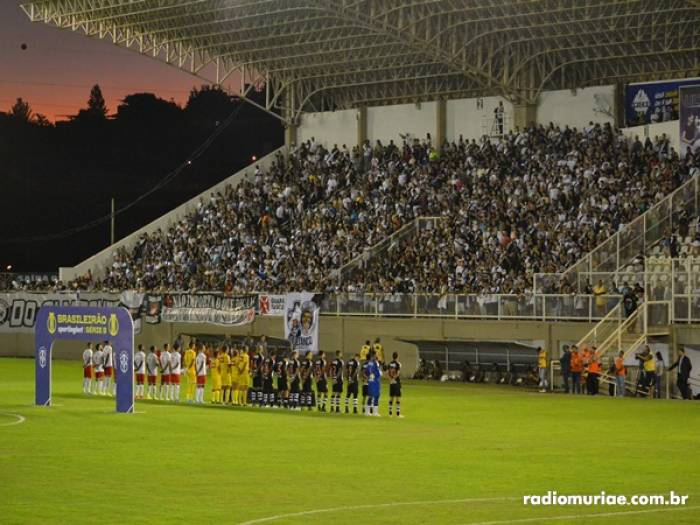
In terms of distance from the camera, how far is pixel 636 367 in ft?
131

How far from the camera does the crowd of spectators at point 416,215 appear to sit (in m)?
48.6

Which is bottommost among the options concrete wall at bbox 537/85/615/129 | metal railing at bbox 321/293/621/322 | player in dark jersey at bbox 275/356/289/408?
player in dark jersey at bbox 275/356/289/408

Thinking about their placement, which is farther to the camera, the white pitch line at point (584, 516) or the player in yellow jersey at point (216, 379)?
the player in yellow jersey at point (216, 379)

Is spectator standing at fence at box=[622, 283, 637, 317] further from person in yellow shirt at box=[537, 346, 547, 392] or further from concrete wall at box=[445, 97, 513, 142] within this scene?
concrete wall at box=[445, 97, 513, 142]

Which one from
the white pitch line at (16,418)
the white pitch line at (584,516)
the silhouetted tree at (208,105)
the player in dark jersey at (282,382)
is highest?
the silhouetted tree at (208,105)

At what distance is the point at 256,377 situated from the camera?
116 feet

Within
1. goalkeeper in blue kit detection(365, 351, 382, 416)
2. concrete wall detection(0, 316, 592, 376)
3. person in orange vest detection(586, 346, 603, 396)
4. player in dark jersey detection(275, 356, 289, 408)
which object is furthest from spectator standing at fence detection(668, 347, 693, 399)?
player in dark jersey detection(275, 356, 289, 408)

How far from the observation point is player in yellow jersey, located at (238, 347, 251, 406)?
115 feet

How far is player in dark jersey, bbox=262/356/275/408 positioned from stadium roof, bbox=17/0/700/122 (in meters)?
21.6

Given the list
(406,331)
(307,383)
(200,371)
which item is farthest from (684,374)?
(200,371)

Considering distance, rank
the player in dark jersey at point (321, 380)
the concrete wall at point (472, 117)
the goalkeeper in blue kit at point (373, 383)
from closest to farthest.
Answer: the goalkeeper in blue kit at point (373, 383) < the player in dark jersey at point (321, 380) < the concrete wall at point (472, 117)

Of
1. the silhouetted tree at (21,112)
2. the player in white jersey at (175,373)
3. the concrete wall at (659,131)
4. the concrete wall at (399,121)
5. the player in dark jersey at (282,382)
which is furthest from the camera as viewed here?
the silhouetted tree at (21,112)

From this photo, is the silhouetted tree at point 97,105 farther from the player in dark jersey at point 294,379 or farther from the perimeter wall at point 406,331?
the player in dark jersey at point 294,379

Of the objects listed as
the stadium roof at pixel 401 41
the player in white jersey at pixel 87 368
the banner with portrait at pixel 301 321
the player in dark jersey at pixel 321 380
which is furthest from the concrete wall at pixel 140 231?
the player in dark jersey at pixel 321 380
